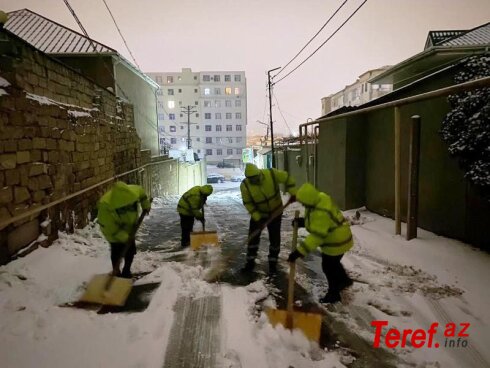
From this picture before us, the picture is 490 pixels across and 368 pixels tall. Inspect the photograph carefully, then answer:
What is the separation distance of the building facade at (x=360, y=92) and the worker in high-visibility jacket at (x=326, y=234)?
87.1 feet

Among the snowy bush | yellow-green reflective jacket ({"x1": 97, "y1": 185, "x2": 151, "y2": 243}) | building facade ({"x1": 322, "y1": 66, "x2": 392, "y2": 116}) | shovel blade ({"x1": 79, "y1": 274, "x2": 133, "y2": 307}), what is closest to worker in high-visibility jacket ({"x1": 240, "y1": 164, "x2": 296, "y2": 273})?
yellow-green reflective jacket ({"x1": 97, "y1": 185, "x2": 151, "y2": 243})

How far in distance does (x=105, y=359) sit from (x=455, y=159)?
5.50m

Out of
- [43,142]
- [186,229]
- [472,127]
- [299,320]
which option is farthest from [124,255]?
[472,127]

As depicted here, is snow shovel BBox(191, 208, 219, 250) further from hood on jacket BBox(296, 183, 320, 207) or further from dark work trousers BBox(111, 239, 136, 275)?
hood on jacket BBox(296, 183, 320, 207)

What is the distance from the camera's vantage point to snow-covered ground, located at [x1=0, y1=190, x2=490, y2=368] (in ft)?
9.18

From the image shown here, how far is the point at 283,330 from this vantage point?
3.21m

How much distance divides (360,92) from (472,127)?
35.8 meters

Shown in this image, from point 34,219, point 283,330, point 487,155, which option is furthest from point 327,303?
point 34,219

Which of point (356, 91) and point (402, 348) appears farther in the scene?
point (356, 91)

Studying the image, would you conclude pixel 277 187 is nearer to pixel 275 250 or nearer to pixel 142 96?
pixel 275 250

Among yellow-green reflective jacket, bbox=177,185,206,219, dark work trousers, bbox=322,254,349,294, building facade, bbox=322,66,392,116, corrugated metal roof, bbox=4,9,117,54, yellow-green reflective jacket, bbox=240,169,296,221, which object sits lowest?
dark work trousers, bbox=322,254,349,294

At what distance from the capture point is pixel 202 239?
237 inches

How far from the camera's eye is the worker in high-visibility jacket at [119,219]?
4.18m

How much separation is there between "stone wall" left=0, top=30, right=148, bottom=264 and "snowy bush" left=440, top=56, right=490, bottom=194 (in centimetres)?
592
